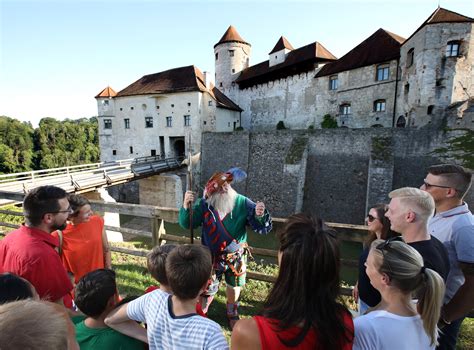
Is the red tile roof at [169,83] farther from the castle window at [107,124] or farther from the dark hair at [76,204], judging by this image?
the dark hair at [76,204]

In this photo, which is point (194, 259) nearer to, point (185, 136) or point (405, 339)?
point (405, 339)

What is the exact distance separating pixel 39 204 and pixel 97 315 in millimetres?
1057

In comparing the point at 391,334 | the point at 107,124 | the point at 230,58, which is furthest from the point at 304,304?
the point at 230,58

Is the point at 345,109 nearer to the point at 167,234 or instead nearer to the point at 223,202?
the point at 167,234

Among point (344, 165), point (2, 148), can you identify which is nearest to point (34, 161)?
point (2, 148)

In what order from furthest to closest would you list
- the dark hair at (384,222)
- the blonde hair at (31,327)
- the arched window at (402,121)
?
the arched window at (402,121) → the dark hair at (384,222) → the blonde hair at (31,327)

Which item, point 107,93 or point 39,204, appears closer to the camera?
point 39,204

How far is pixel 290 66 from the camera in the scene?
23281mm

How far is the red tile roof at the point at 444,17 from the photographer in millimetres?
13258

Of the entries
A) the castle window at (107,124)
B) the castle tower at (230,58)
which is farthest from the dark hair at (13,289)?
the castle tower at (230,58)

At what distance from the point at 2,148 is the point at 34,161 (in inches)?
176

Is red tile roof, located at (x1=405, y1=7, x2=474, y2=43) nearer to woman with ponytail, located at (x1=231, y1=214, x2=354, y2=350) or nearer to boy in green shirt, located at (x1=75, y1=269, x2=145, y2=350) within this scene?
woman with ponytail, located at (x1=231, y1=214, x2=354, y2=350)

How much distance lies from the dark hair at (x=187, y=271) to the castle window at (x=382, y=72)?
20673 mm

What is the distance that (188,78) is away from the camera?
21578 mm
